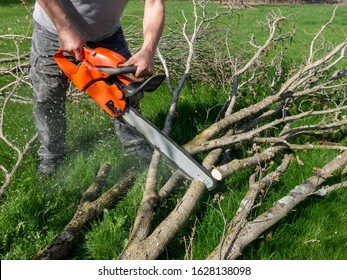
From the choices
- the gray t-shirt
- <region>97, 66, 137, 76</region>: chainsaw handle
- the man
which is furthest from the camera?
the gray t-shirt

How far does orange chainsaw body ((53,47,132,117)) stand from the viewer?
2.63 metres

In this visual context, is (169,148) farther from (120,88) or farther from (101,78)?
(101,78)

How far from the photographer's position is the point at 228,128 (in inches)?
140

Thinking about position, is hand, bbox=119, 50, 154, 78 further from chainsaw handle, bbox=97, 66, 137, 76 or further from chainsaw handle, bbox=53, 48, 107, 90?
chainsaw handle, bbox=53, 48, 107, 90

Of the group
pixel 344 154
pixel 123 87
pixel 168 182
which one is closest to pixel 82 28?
pixel 123 87

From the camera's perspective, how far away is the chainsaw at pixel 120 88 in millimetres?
2611

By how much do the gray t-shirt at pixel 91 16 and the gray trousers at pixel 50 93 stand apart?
80mm

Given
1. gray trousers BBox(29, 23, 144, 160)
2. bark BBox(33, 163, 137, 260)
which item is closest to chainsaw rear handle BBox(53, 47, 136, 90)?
gray trousers BBox(29, 23, 144, 160)

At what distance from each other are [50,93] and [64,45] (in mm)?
620

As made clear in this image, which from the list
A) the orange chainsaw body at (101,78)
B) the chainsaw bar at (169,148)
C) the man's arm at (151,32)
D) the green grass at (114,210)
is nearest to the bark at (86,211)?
the green grass at (114,210)

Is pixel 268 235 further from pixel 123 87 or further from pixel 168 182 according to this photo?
pixel 123 87

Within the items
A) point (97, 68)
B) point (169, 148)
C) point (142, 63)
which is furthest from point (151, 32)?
point (169, 148)

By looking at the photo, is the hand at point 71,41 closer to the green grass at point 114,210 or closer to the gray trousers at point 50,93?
the gray trousers at point 50,93

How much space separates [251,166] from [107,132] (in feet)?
4.29
